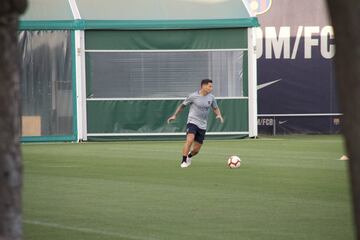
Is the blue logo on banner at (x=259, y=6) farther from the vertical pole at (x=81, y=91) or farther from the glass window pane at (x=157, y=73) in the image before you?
the vertical pole at (x=81, y=91)

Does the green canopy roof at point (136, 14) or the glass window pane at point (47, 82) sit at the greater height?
the green canopy roof at point (136, 14)

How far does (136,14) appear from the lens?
105 ft

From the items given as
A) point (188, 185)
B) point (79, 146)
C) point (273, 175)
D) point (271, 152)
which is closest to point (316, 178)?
point (273, 175)

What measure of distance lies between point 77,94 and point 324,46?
9.32 metres

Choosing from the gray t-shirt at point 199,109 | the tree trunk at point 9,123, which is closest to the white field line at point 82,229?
the tree trunk at point 9,123

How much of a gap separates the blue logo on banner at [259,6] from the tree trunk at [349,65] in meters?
31.1

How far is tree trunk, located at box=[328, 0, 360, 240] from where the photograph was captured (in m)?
4.04

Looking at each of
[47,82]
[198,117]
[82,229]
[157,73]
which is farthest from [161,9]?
[82,229]

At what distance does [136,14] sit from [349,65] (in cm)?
2817

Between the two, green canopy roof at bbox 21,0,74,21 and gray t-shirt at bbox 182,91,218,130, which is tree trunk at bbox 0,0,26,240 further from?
green canopy roof at bbox 21,0,74,21

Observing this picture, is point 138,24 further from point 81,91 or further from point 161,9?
point 81,91

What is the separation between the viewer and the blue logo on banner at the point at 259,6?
1380 inches

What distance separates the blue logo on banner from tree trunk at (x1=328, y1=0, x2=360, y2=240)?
31147mm

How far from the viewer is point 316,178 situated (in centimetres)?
1755
